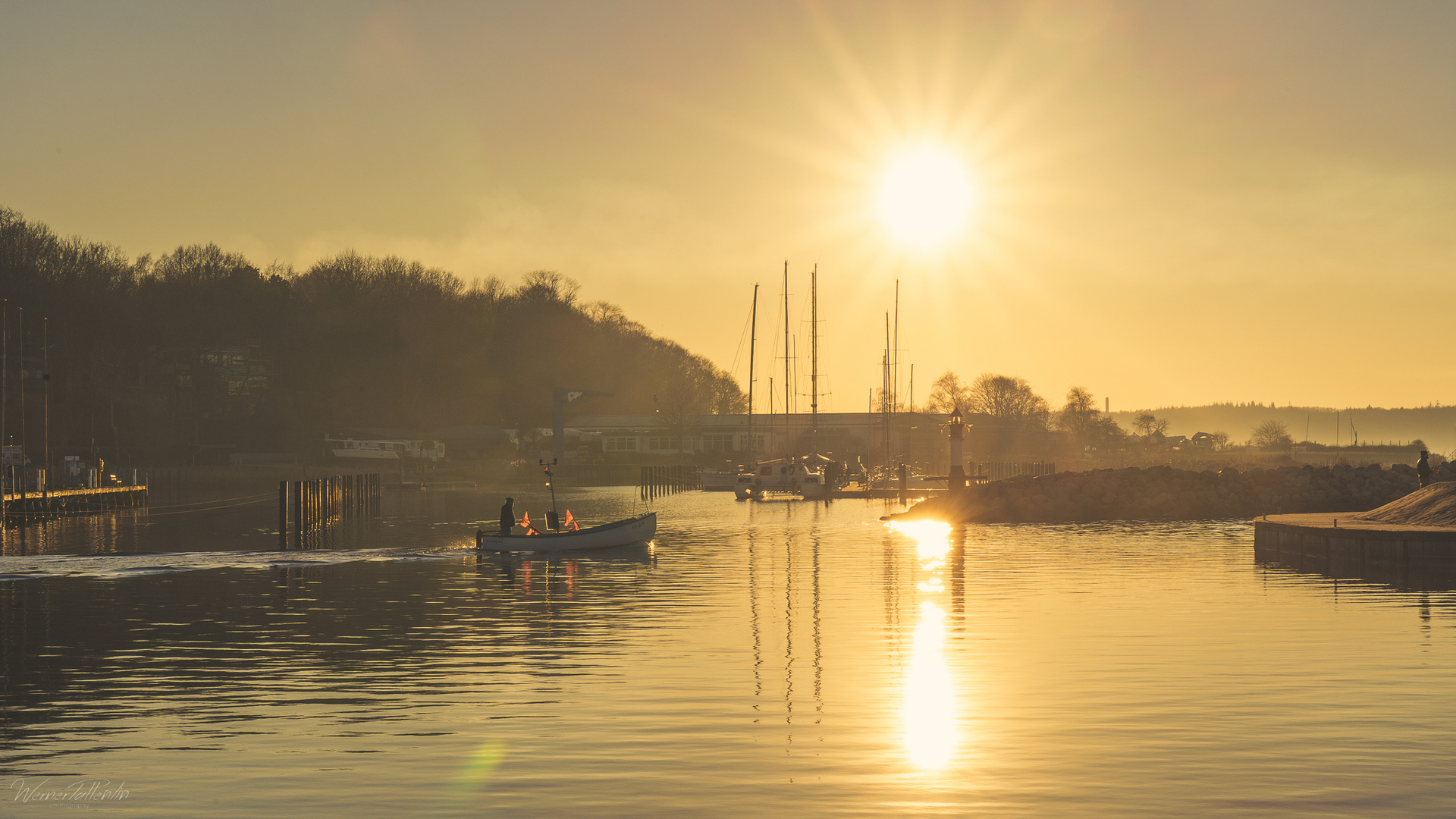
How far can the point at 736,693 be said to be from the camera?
65.4 feet

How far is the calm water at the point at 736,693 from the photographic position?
543 inches

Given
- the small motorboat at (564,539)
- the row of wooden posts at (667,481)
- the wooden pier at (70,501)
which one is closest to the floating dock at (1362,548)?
the small motorboat at (564,539)

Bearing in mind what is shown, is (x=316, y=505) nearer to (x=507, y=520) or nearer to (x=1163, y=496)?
(x=507, y=520)

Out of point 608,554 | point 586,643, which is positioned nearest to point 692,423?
point 608,554

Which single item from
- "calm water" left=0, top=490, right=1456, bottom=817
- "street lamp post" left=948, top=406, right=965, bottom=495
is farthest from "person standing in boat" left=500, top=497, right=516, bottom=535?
"street lamp post" left=948, top=406, right=965, bottom=495

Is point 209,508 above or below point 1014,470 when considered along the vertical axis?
below

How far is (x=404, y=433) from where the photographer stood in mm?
165125

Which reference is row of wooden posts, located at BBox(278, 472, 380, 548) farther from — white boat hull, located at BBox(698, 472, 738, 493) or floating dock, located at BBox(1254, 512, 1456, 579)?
floating dock, located at BBox(1254, 512, 1456, 579)

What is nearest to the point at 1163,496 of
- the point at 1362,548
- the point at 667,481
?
the point at 1362,548

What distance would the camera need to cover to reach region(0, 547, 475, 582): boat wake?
43844 millimetres

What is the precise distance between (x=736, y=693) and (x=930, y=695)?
2.90 m

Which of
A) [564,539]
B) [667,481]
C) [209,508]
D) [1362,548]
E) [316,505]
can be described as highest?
[667,481]

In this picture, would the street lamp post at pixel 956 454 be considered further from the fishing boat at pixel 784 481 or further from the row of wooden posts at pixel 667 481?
the row of wooden posts at pixel 667 481

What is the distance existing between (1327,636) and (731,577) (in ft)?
62.9
